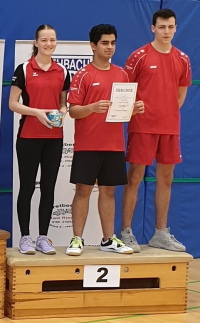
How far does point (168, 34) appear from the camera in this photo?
4547 mm

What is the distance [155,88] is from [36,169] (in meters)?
0.93

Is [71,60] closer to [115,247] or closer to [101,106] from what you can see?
[101,106]

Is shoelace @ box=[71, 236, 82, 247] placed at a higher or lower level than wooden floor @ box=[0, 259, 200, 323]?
higher

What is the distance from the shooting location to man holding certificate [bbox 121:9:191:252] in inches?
179

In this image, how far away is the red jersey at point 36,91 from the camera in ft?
14.2

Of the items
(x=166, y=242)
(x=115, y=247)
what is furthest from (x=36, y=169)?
(x=166, y=242)

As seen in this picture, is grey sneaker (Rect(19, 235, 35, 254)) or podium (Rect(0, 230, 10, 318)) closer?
podium (Rect(0, 230, 10, 318))

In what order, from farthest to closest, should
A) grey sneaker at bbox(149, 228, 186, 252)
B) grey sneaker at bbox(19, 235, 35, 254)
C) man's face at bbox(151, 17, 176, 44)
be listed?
grey sneaker at bbox(149, 228, 186, 252), man's face at bbox(151, 17, 176, 44), grey sneaker at bbox(19, 235, 35, 254)

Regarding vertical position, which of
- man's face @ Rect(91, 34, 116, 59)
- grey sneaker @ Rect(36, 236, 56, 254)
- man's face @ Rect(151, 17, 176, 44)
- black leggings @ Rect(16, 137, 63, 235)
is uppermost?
man's face @ Rect(151, 17, 176, 44)

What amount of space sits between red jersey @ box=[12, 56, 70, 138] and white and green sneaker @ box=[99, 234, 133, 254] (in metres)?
0.75

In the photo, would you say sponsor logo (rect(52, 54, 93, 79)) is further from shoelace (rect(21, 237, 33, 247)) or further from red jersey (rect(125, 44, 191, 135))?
shoelace (rect(21, 237, 33, 247))

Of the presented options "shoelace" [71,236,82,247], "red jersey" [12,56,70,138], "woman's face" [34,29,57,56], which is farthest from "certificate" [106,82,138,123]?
"shoelace" [71,236,82,247]

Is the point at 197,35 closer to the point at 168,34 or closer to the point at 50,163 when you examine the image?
the point at 168,34

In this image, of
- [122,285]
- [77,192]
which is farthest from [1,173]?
[122,285]
